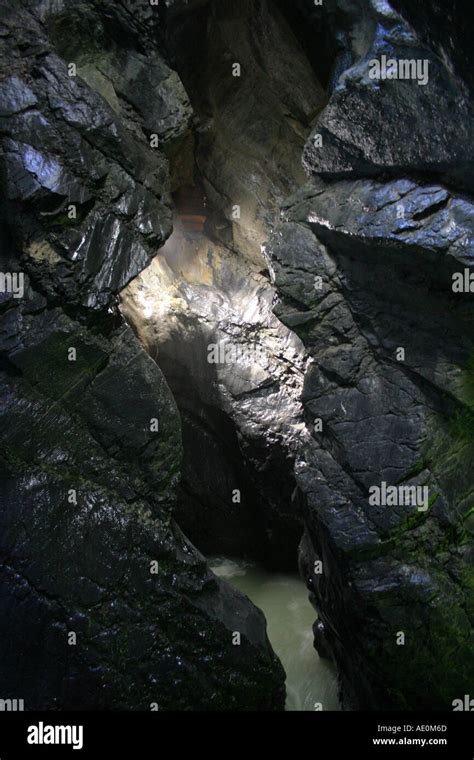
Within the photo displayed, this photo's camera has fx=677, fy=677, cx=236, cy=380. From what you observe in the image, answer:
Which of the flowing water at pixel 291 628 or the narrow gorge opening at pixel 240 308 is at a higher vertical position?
the narrow gorge opening at pixel 240 308

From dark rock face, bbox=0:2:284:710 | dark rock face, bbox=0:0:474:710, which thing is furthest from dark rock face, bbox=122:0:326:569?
dark rock face, bbox=0:2:284:710

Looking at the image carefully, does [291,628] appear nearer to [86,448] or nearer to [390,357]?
[390,357]

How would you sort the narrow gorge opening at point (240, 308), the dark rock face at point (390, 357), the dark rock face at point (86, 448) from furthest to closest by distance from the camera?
1. the narrow gorge opening at point (240, 308)
2. the dark rock face at point (390, 357)
3. the dark rock face at point (86, 448)

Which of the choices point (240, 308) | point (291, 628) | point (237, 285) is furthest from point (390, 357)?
point (291, 628)

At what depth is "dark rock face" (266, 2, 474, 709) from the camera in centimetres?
587

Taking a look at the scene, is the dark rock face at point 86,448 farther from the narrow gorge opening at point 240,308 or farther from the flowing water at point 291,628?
the narrow gorge opening at point 240,308

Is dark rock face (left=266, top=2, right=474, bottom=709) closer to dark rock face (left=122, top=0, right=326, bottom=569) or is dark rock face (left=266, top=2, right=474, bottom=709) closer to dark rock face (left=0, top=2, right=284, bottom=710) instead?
dark rock face (left=0, top=2, right=284, bottom=710)

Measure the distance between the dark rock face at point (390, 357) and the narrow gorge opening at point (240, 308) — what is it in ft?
4.38

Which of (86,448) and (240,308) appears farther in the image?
(240,308)

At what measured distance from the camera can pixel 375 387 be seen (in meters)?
6.42

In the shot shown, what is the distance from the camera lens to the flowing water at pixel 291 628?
7.39 meters

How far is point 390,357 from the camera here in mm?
6395

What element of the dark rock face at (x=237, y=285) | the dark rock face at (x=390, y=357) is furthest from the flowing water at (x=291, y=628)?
the dark rock face at (x=390, y=357)

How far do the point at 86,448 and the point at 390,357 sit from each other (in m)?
2.92
